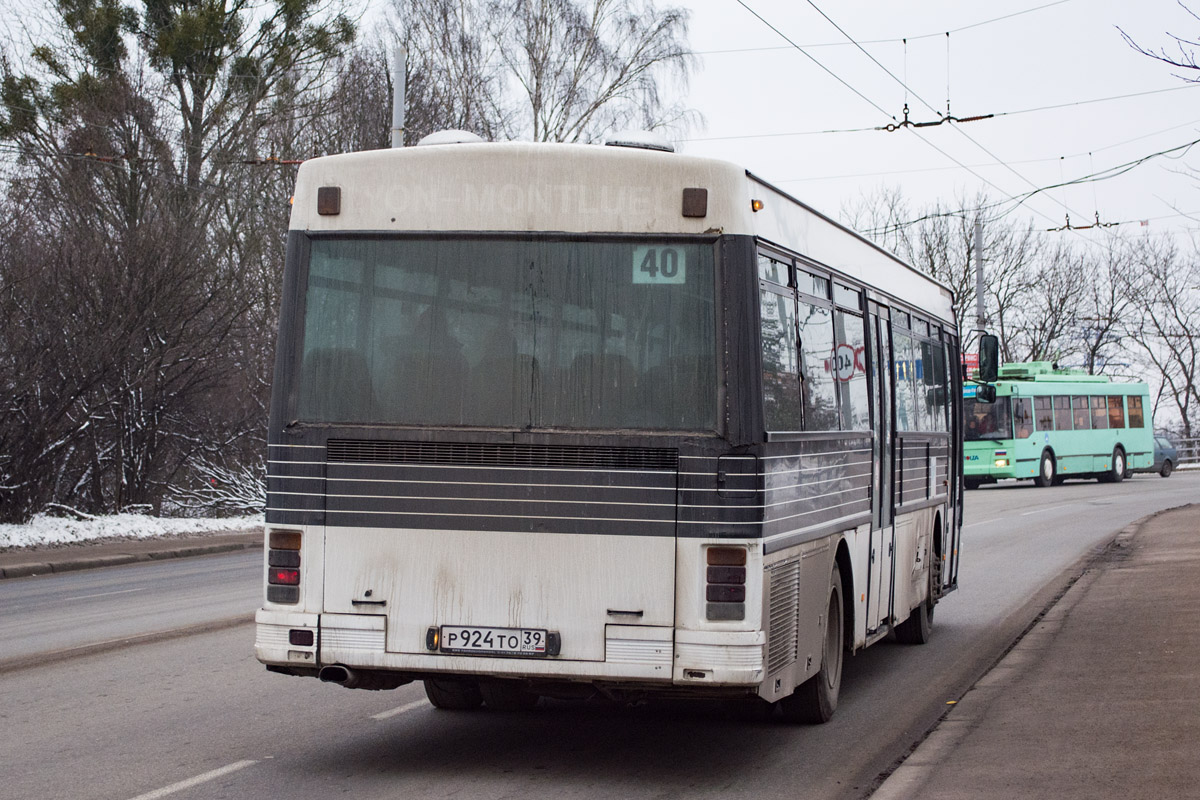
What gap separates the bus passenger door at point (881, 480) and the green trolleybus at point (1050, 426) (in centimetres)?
3172

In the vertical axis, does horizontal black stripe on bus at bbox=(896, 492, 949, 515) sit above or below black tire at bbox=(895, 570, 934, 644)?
above

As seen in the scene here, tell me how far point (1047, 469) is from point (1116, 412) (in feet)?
14.9

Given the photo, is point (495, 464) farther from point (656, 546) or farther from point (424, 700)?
point (424, 700)

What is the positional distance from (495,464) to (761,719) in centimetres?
273

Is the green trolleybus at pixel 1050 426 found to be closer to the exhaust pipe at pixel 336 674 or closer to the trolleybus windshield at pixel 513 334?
the trolleybus windshield at pixel 513 334

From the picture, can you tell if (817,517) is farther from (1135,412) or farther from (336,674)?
(1135,412)

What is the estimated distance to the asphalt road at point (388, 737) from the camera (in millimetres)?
6734

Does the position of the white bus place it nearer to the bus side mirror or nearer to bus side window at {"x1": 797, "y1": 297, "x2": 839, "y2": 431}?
bus side window at {"x1": 797, "y1": 297, "x2": 839, "y2": 431}

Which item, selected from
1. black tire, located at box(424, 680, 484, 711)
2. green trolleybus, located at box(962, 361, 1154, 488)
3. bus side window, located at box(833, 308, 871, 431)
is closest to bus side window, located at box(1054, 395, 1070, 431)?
green trolleybus, located at box(962, 361, 1154, 488)

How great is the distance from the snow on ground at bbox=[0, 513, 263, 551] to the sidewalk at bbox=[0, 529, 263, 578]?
0.26 meters

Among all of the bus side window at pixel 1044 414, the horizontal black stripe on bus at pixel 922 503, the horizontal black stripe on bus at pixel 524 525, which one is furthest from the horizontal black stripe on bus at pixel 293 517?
the bus side window at pixel 1044 414

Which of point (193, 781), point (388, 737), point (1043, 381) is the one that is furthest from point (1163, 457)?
point (193, 781)

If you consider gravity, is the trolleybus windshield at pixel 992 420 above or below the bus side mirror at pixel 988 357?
above

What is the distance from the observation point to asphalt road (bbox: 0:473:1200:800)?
673cm
